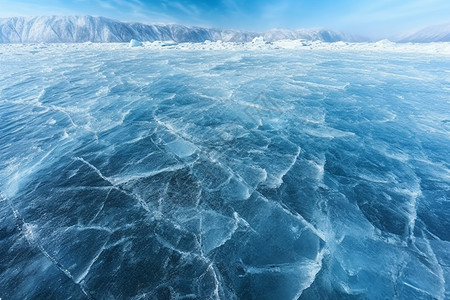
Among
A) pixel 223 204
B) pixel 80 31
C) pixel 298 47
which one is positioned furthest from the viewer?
pixel 80 31

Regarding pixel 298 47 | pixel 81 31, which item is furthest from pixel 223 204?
pixel 81 31

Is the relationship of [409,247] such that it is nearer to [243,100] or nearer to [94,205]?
[94,205]

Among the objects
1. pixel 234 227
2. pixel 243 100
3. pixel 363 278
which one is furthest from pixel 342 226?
pixel 243 100

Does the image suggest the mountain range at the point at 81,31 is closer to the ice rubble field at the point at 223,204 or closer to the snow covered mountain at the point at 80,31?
the snow covered mountain at the point at 80,31

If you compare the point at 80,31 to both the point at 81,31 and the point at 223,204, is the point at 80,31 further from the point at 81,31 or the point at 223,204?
the point at 223,204

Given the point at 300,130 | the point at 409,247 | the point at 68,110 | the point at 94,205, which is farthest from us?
the point at 68,110

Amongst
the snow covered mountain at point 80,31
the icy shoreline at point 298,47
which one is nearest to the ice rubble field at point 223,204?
the icy shoreline at point 298,47

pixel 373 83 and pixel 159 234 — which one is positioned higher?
pixel 159 234

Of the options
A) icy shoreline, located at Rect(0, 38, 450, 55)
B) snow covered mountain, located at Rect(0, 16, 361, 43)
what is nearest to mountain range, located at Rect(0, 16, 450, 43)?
snow covered mountain, located at Rect(0, 16, 361, 43)
